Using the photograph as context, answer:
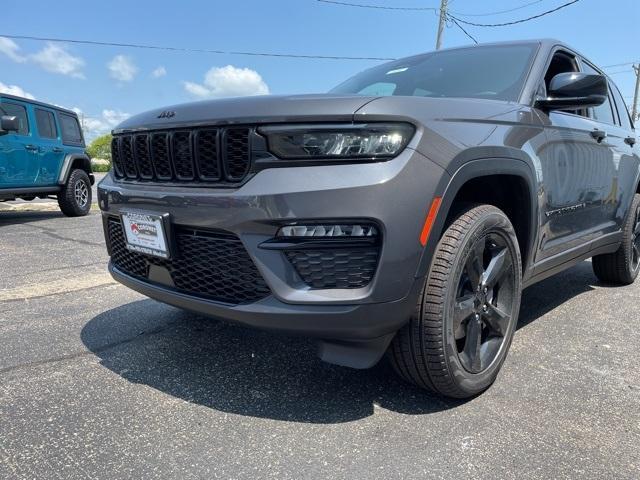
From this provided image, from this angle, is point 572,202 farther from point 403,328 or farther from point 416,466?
point 416,466

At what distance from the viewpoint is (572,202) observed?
9.55 ft

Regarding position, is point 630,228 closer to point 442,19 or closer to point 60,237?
point 60,237

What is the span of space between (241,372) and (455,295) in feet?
3.58

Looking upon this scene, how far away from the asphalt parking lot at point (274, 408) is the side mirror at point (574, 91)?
4.36 ft

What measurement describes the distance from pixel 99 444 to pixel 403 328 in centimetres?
121

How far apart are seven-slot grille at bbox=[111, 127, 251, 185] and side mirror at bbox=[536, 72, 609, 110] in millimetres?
1649

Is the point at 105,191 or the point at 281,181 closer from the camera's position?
the point at 281,181

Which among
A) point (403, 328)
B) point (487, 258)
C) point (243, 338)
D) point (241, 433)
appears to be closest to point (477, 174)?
point (487, 258)

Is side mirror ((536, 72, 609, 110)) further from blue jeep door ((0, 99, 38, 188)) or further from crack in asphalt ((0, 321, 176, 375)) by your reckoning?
blue jeep door ((0, 99, 38, 188))

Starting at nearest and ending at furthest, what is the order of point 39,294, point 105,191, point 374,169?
point 374,169 → point 105,191 → point 39,294

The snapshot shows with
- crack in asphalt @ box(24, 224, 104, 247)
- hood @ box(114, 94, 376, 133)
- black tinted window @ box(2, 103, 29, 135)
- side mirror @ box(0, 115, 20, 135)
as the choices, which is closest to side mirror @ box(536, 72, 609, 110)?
hood @ box(114, 94, 376, 133)

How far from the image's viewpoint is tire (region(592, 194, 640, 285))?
3992 mm

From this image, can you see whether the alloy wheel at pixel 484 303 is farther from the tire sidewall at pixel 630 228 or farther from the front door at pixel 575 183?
the tire sidewall at pixel 630 228

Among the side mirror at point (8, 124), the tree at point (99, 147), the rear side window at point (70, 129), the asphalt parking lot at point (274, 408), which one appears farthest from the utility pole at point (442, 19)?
the tree at point (99, 147)
